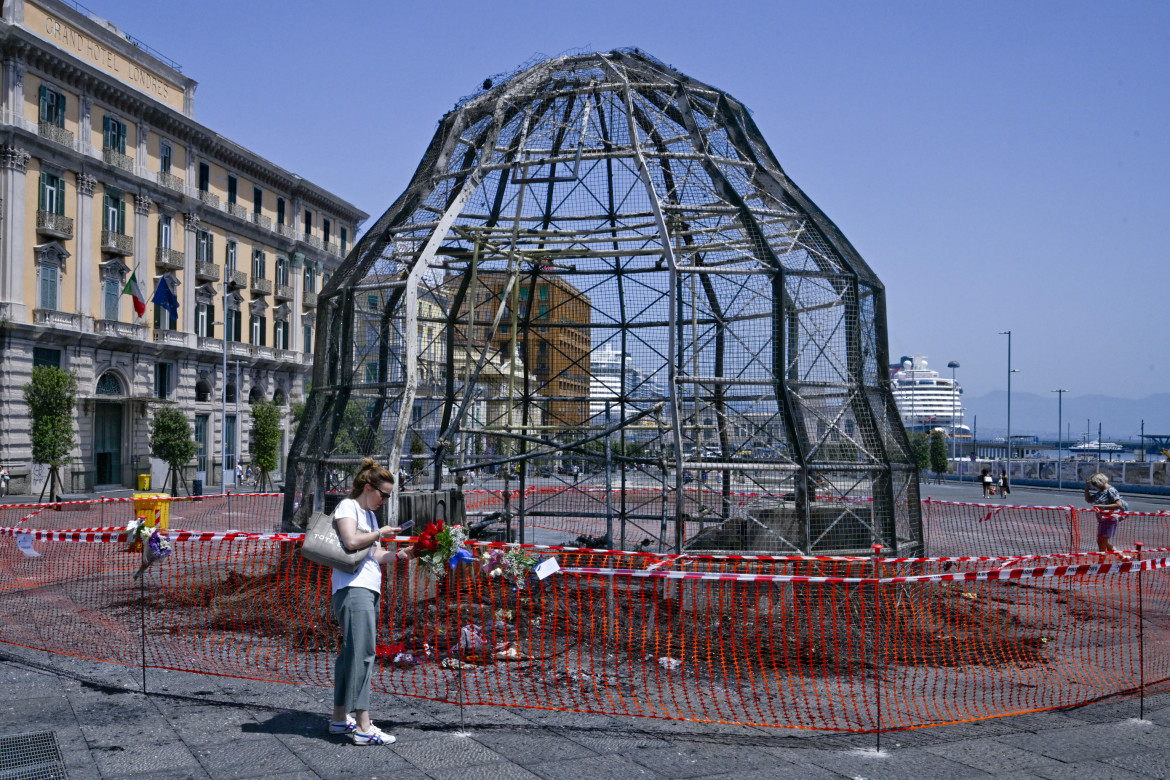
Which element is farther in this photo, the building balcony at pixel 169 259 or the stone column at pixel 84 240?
the building balcony at pixel 169 259

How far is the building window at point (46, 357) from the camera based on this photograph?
120ft

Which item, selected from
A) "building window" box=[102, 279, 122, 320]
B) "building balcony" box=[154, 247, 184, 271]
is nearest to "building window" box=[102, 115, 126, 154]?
"building balcony" box=[154, 247, 184, 271]

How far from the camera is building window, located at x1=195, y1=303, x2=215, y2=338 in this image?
46.8 metres

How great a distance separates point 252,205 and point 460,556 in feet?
159

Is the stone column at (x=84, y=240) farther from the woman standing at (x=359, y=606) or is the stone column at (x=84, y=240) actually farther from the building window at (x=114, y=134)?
the woman standing at (x=359, y=606)

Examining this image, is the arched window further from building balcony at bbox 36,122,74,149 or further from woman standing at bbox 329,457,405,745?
woman standing at bbox 329,457,405,745

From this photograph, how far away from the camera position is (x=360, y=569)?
21.7 ft

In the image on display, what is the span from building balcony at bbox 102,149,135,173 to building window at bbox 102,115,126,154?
22cm

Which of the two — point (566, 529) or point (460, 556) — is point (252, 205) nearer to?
point (566, 529)

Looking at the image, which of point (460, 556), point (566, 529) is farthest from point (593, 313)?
point (460, 556)

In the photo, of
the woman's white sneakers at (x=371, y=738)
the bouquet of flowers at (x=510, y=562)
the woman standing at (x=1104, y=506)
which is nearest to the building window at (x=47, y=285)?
the bouquet of flowers at (x=510, y=562)

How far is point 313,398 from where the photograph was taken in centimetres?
1531

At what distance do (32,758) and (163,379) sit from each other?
41.3 metres

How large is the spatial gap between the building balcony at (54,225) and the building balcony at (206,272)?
868 centimetres
